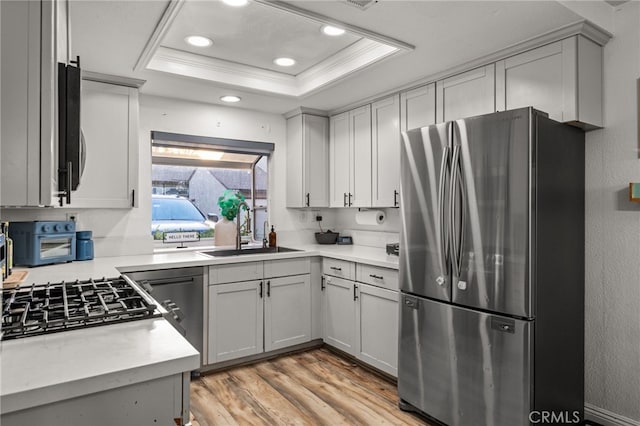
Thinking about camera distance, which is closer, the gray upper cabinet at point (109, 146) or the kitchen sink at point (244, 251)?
the gray upper cabinet at point (109, 146)

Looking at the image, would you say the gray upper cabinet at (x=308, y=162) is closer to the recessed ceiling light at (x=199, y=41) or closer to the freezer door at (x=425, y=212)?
the recessed ceiling light at (x=199, y=41)

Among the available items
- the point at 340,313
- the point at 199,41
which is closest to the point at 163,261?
the point at 340,313

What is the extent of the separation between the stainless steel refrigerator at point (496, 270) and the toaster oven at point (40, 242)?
231 centimetres

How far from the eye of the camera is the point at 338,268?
3420 mm

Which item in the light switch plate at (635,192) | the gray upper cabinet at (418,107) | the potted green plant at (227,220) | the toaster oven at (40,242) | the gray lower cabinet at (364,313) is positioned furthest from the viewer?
the potted green plant at (227,220)

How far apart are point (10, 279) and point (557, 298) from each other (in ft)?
9.12

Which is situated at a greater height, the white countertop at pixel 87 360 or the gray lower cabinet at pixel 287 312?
the white countertop at pixel 87 360

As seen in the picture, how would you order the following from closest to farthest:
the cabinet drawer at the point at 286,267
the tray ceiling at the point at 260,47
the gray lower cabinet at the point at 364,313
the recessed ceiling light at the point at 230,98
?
the tray ceiling at the point at 260,47 < the gray lower cabinet at the point at 364,313 < the cabinet drawer at the point at 286,267 < the recessed ceiling light at the point at 230,98

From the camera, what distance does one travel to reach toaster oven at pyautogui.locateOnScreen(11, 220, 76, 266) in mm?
2559

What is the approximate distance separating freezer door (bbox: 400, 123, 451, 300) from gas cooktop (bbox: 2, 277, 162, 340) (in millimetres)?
1515

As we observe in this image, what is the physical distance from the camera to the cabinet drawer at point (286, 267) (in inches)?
134

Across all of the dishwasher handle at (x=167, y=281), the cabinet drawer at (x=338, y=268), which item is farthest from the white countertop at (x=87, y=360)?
the cabinet drawer at (x=338, y=268)

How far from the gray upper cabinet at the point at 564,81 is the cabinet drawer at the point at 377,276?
1352mm

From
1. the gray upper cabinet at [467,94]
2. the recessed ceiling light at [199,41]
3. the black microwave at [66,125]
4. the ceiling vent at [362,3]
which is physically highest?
the recessed ceiling light at [199,41]
